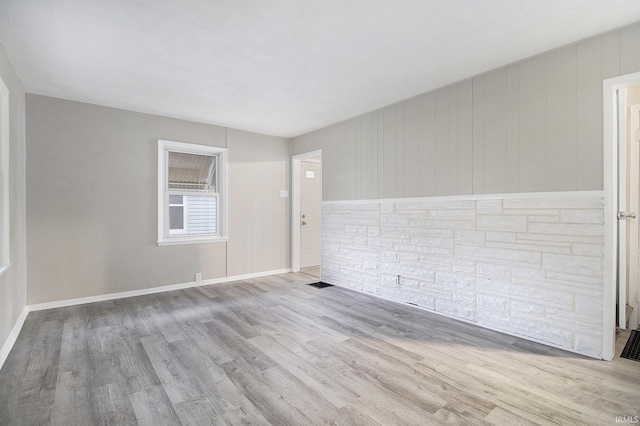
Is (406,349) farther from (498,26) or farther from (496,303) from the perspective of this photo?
(498,26)

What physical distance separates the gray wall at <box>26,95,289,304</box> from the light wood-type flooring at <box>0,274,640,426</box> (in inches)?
27.0

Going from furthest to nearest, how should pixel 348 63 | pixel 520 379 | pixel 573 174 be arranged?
pixel 348 63 → pixel 573 174 → pixel 520 379

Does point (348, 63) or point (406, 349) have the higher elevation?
point (348, 63)

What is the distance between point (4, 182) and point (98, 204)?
1.32 metres

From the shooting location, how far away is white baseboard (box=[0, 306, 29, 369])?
248cm

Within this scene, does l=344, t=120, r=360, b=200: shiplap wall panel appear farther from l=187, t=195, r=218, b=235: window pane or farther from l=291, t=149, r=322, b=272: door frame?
l=187, t=195, r=218, b=235: window pane

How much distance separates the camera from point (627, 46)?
7.77ft

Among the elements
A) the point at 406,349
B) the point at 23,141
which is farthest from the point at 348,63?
the point at 23,141

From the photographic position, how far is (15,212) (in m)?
3.20

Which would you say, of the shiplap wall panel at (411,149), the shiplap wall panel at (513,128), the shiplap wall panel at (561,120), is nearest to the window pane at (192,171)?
the shiplap wall panel at (411,149)

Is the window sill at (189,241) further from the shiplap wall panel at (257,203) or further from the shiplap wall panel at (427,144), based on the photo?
the shiplap wall panel at (427,144)

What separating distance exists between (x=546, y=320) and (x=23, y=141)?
232 inches

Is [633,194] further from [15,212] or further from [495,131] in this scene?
[15,212]

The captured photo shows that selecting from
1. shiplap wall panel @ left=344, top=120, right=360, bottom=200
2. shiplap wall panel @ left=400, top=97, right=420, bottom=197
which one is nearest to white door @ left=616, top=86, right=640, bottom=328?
shiplap wall panel @ left=400, top=97, right=420, bottom=197
